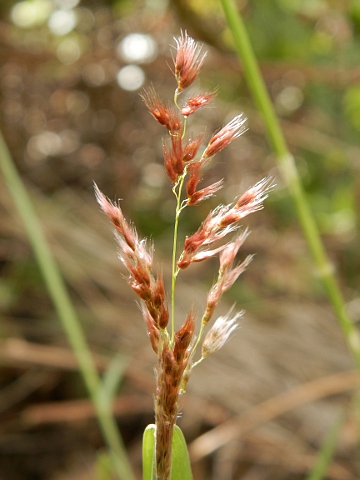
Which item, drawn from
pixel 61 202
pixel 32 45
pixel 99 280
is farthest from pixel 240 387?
pixel 32 45

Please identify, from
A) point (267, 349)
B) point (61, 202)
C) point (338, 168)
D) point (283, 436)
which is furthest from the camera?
point (338, 168)

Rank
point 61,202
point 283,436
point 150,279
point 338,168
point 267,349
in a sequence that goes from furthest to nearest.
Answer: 1. point 338,168
2. point 61,202
3. point 267,349
4. point 283,436
5. point 150,279

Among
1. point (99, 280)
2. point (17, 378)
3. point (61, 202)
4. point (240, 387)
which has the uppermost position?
point (61, 202)

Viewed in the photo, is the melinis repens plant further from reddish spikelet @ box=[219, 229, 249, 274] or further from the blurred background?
the blurred background

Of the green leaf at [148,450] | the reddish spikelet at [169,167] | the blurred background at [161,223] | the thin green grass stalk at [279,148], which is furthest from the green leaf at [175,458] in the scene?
the blurred background at [161,223]

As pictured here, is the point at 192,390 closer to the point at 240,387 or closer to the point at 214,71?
the point at 240,387
